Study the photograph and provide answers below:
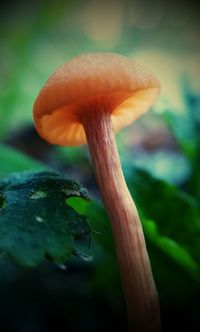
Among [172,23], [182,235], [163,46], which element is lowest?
[182,235]

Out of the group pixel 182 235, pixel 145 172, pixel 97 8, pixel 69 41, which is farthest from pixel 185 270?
pixel 97 8

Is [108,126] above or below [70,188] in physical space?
above

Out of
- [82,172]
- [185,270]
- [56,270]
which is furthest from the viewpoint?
[82,172]

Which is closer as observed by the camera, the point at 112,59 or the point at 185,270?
the point at 112,59

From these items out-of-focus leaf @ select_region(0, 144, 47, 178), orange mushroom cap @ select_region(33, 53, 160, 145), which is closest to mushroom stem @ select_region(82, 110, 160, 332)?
orange mushroom cap @ select_region(33, 53, 160, 145)

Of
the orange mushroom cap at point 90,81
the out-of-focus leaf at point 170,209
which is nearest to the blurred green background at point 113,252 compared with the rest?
the out-of-focus leaf at point 170,209

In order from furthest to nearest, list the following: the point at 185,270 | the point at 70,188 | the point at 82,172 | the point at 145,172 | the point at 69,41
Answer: the point at 69,41 < the point at 82,172 < the point at 145,172 < the point at 185,270 < the point at 70,188

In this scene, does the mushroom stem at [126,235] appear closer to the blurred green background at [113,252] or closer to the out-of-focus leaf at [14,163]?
→ the blurred green background at [113,252]

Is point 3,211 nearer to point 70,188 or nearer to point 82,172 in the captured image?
point 70,188

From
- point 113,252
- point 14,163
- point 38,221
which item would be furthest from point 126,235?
point 14,163
